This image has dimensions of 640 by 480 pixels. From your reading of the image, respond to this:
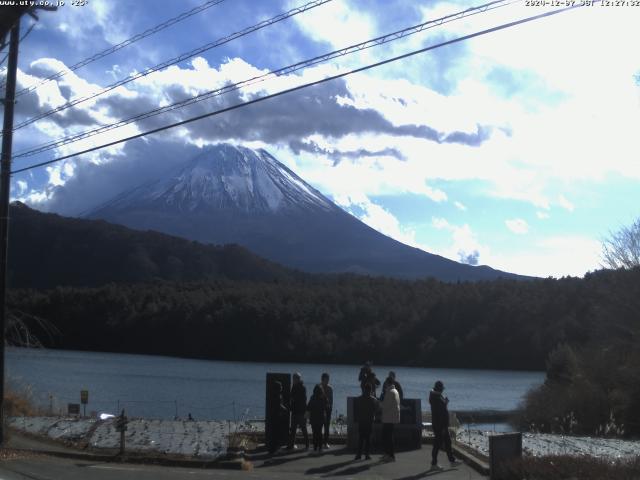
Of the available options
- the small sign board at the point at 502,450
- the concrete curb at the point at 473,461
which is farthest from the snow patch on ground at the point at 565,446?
the small sign board at the point at 502,450

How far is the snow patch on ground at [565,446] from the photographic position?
14086 mm

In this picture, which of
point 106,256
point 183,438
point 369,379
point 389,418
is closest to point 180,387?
point 183,438

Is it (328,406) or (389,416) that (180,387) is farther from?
(389,416)

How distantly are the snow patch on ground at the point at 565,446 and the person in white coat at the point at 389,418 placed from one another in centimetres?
192

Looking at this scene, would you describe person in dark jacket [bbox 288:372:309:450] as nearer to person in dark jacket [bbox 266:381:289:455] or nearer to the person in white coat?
person in dark jacket [bbox 266:381:289:455]

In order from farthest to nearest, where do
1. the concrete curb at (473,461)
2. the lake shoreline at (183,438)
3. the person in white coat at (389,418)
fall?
the lake shoreline at (183,438) → the person in white coat at (389,418) → the concrete curb at (473,461)

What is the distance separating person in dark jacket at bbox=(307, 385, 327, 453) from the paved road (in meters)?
0.46

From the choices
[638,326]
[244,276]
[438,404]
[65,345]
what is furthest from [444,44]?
[244,276]

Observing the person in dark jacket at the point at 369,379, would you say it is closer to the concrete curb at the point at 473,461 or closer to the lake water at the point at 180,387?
the concrete curb at the point at 473,461

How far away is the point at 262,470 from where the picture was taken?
13867 millimetres

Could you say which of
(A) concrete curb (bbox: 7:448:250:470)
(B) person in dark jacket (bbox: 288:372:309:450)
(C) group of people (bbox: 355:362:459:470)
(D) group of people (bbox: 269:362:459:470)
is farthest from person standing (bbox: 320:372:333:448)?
(A) concrete curb (bbox: 7:448:250:470)

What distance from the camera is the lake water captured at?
3709 centimetres

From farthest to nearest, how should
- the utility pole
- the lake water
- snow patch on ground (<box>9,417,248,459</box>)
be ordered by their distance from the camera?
the lake water < the utility pole < snow patch on ground (<box>9,417,248,459</box>)

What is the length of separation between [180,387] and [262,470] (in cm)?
4114
